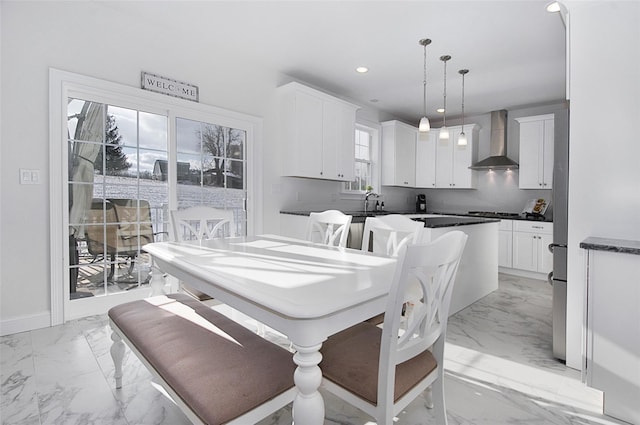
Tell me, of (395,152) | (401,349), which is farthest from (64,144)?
(395,152)

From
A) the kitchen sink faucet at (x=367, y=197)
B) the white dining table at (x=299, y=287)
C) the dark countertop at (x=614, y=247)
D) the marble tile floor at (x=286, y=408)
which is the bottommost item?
the marble tile floor at (x=286, y=408)

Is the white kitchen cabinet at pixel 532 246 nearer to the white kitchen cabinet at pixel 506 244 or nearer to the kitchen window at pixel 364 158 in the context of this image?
the white kitchen cabinet at pixel 506 244

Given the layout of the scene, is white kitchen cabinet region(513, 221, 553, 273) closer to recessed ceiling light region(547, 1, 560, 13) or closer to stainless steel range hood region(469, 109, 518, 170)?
stainless steel range hood region(469, 109, 518, 170)

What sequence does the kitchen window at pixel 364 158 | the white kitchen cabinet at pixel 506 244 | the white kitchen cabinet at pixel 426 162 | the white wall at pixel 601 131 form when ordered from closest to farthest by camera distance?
the white wall at pixel 601 131 < the white kitchen cabinet at pixel 506 244 < the kitchen window at pixel 364 158 < the white kitchen cabinet at pixel 426 162

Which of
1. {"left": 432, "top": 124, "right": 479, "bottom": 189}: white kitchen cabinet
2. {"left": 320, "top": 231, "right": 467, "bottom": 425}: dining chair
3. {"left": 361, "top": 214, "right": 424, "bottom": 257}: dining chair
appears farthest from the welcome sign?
{"left": 432, "top": 124, "right": 479, "bottom": 189}: white kitchen cabinet

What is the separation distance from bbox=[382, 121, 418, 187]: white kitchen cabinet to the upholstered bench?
15.0 feet

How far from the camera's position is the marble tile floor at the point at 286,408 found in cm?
150

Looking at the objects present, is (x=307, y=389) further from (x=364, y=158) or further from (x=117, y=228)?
(x=364, y=158)

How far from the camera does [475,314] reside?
9.66 ft

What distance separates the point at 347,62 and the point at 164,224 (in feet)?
8.92

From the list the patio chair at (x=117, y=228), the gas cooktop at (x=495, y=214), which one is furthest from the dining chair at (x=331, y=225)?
the gas cooktop at (x=495, y=214)

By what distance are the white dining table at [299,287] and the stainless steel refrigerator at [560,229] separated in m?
1.46

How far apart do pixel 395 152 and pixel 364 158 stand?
0.58 m

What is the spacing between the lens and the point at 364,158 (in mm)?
5477
